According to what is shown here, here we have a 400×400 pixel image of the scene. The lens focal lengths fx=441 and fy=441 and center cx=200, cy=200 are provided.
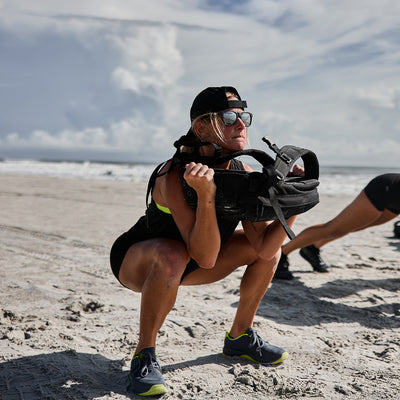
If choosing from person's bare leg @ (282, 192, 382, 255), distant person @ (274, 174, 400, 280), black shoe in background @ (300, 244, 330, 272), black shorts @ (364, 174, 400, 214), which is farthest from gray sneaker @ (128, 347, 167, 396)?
black shoe in background @ (300, 244, 330, 272)

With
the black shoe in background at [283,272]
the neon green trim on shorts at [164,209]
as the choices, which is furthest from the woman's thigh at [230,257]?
the black shoe in background at [283,272]

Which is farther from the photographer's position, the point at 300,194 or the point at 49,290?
the point at 49,290

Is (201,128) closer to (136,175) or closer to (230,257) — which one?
(230,257)

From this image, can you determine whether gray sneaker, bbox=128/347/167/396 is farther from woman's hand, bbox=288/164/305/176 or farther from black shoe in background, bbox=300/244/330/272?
black shoe in background, bbox=300/244/330/272

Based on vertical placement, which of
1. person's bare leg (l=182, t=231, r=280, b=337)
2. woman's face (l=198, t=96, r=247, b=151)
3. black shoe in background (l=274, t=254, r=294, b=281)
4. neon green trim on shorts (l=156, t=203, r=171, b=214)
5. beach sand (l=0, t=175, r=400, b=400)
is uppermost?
woman's face (l=198, t=96, r=247, b=151)

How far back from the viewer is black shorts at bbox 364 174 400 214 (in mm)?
3717

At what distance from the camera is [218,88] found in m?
2.34

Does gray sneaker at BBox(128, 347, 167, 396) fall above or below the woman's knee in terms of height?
below

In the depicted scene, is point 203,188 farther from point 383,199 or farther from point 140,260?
point 383,199

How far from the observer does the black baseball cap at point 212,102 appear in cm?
229

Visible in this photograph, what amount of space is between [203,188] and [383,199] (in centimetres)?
236

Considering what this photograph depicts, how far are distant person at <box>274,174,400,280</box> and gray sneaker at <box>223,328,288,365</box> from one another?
1127mm

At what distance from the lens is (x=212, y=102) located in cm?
229

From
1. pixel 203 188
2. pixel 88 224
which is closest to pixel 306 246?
pixel 203 188
